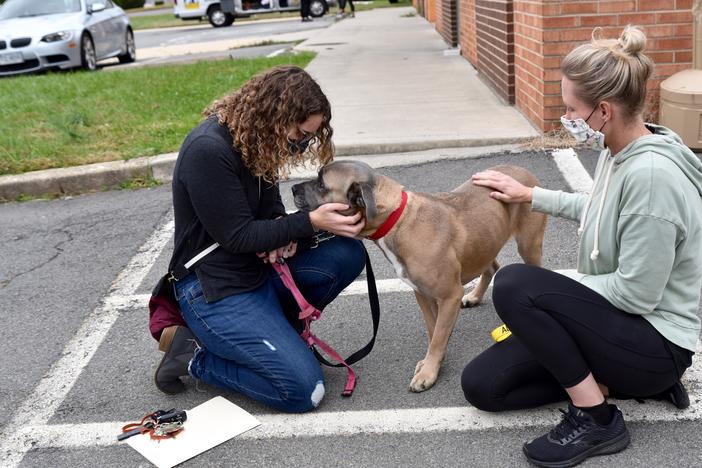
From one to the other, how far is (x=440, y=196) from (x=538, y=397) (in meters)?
1.17

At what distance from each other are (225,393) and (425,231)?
50.8 inches

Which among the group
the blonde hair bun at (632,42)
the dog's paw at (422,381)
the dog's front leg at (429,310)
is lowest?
the dog's paw at (422,381)

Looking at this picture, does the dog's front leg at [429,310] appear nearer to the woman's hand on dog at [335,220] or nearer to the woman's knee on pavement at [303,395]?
the woman's hand on dog at [335,220]

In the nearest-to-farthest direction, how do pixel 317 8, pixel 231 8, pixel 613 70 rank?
pixel 613 70
pixel 231 8
pixel 317 8

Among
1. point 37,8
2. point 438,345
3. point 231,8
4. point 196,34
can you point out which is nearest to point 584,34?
point 438,345

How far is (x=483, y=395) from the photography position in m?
3.28

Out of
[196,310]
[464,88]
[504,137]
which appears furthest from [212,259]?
[464,88]

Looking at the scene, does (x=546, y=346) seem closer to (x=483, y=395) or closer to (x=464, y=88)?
(x=483, y=395)

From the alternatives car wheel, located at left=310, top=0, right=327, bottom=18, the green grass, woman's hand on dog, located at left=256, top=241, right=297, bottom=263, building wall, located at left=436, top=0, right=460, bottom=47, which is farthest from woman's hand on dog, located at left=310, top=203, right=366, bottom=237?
car wheel, located at left=310, top=0, right=327, bottom=18

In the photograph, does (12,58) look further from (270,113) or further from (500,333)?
(500,333)

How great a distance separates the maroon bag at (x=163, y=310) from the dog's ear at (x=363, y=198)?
1035 mm

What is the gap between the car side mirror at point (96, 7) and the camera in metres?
16.1

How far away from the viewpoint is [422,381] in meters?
3.65

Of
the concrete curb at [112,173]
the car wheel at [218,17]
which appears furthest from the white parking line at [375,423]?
the car wheel at [218,17]
